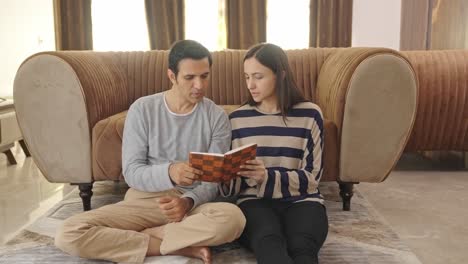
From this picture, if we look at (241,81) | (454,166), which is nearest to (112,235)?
(241,81)

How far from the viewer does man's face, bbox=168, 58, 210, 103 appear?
150cm

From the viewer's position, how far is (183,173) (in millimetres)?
1392

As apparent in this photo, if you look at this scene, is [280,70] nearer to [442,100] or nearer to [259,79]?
[259,79]

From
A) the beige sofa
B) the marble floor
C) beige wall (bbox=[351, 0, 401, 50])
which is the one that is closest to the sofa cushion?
the beige sofa

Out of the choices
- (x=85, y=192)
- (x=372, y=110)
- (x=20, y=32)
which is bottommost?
(x=85, y=192)

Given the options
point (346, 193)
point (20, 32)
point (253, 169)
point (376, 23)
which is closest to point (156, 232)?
point (253, 169)

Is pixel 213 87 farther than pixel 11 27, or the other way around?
pixel 11 27

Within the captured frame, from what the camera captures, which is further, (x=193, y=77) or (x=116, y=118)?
(x=116, y=118)

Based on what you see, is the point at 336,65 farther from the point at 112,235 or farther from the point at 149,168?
the point at 112,235

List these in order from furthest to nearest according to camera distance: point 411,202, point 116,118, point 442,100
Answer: point 442,100
point 411,202
point 116,118

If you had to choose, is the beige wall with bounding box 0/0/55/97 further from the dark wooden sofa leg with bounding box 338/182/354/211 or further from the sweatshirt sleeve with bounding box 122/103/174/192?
the dark wooden sofa leg with bounding box 338/182/354/211

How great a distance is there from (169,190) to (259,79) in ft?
1.59

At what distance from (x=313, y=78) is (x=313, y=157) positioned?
96 cm

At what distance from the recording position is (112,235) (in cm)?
142
